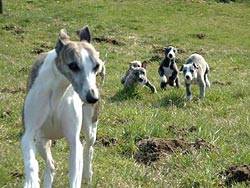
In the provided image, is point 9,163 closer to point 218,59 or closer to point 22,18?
point 218,59

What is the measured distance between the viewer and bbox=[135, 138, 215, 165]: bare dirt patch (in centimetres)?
Result: 700

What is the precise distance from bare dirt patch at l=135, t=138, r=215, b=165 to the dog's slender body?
1.87 m

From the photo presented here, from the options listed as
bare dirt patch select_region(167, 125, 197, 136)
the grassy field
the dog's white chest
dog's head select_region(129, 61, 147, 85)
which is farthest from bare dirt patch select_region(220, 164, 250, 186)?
the dog's white chest

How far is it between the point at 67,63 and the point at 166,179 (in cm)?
211

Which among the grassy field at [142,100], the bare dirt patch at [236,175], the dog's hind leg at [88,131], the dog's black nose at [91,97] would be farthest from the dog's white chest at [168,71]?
the dog's black nose at [91,97]

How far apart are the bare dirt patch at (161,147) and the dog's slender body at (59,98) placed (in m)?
1.87

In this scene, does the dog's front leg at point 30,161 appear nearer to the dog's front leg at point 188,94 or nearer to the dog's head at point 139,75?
the dog's front leg at point 188,94

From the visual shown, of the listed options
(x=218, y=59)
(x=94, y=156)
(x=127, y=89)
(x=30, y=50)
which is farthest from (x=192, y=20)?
(x=94, y=156)

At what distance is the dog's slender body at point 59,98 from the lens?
457 cm

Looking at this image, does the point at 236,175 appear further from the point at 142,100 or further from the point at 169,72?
the point at 169,72

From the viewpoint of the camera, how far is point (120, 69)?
1570 cm

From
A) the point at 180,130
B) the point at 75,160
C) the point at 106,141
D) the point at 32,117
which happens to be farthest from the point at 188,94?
the point at 32,117

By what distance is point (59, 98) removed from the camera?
502 cm

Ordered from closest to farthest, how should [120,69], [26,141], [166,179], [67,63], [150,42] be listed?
[67,63], [26,141], [166,179], [120,69], [150,42]
